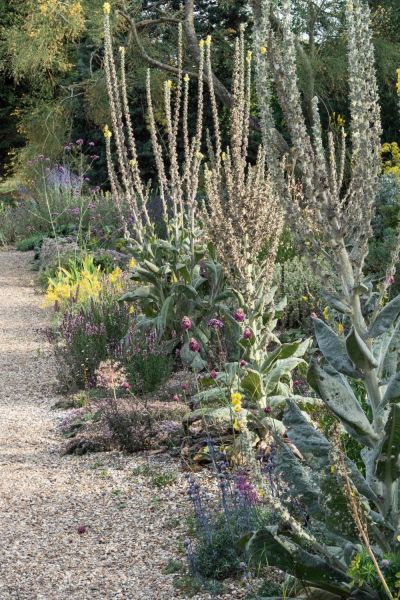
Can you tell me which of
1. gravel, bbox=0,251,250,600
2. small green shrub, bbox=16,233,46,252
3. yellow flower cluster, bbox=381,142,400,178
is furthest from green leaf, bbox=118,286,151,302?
small green shrub, bbox=16,233,46,252

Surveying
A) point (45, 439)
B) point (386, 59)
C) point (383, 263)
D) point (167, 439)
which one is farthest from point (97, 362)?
point (386, 59)

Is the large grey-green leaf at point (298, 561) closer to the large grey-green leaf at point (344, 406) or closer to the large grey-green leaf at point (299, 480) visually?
the large grey-green leaf at point (299, 480)

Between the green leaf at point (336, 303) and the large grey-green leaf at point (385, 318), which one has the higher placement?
the green leaf at point (336, 303)

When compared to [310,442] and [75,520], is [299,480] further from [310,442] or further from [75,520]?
[75,520]

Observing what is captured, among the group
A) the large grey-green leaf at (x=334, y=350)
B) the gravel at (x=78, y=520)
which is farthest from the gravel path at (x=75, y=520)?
the large grey-green leaf at (x=334, y=350)

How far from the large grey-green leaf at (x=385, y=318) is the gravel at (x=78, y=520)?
113cm

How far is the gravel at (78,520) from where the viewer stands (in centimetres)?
322

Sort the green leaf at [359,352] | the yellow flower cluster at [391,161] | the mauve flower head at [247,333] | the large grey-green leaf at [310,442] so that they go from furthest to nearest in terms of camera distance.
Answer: the yellow flower cluster at [391,161], the mauve flower head at [247,333], the large grey-green leaf at [310,442], the green leaf at [359,352]

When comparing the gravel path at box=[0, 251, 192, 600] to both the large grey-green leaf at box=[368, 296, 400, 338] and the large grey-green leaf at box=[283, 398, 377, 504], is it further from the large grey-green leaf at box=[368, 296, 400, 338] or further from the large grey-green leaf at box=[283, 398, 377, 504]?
the large grey-green leaf at box=[368, 296, 400, 338]


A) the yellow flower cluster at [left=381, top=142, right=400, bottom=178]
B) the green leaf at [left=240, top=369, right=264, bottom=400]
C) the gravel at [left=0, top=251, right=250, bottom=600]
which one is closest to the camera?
the gravel at [left=0, top=251, right=250, bottom=600]

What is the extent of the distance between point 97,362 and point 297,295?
79.2 inches

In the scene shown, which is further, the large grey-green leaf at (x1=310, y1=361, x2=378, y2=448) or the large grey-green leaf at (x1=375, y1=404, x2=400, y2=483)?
the large grey-green leaf at (x1=310, y1=361, x2=378, y2=448)

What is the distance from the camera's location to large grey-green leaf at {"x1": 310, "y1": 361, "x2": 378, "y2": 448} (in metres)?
2.48

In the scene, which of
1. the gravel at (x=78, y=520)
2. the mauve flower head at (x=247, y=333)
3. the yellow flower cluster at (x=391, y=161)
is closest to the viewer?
the gravel at (x=78, y=520)
